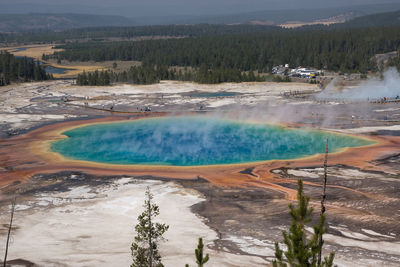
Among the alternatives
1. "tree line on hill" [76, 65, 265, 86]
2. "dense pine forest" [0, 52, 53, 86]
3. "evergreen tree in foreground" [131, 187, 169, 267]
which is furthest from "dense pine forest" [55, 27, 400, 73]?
"evergreen tree in foreground" [131, 187, 169, 267]

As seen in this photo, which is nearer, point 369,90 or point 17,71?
point 369,90

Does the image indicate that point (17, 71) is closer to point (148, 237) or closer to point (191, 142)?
point (191, 142)

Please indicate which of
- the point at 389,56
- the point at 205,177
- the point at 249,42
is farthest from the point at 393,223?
the point at 249,42

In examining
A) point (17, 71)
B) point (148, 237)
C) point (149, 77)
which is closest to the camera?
point (148, 237)

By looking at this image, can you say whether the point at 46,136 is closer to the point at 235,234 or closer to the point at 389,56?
the point at 235,234

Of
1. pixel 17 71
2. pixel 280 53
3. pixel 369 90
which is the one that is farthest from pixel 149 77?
pixel 280 53

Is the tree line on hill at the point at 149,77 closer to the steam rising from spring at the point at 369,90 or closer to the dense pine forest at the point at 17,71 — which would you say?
the dense pine forest at the point at 17,71

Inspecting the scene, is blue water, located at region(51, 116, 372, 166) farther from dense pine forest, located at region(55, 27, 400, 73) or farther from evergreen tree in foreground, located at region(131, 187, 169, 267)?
dense pine forest, located at region(55, 27, 400, 73)
